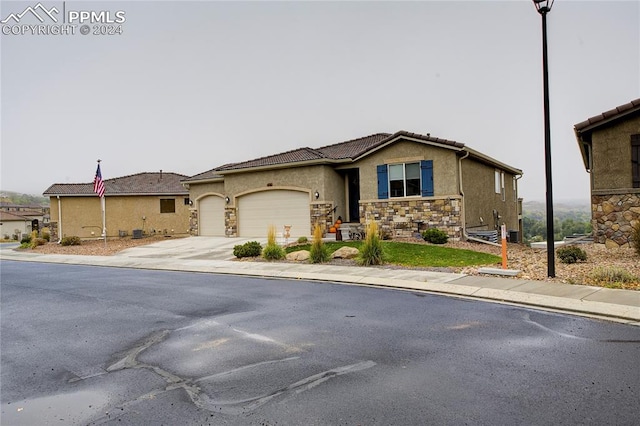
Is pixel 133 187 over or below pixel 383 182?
over

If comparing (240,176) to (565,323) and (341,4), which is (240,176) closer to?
(341,4)

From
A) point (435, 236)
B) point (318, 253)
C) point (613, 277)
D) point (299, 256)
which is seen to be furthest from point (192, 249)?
point (613, 277)

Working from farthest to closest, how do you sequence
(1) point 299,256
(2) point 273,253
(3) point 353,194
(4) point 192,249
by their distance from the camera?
1. (3) point 353,194
2. (4) point 192,249
3. (2) point 273,253
4. (1) point 299,256

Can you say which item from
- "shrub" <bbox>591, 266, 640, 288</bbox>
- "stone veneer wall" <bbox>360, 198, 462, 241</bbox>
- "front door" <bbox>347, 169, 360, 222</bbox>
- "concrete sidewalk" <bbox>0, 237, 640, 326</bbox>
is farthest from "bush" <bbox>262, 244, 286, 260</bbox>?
"shrub" <bbox>591, 266, 640, 288</bbox>

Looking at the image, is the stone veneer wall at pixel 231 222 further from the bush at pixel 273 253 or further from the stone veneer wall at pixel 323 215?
the bush at pixel 273 253

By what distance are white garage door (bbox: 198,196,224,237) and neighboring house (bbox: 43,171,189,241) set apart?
6.20m

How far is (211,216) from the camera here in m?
28.5

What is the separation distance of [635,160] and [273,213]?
17.1m

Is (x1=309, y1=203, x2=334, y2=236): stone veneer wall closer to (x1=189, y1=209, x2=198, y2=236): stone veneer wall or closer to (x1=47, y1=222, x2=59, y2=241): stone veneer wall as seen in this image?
(x1=189, y1=209, x2=198, y2=236): stone veneer wall

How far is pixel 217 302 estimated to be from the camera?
9305 mm

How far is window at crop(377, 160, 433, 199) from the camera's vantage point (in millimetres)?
19844

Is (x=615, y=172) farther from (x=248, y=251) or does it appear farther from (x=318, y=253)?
(x=248, y=251)

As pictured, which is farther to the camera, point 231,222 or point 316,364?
point 231,222

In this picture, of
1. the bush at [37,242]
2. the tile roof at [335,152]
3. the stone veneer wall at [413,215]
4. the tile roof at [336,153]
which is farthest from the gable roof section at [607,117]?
the bush at [37,242]
